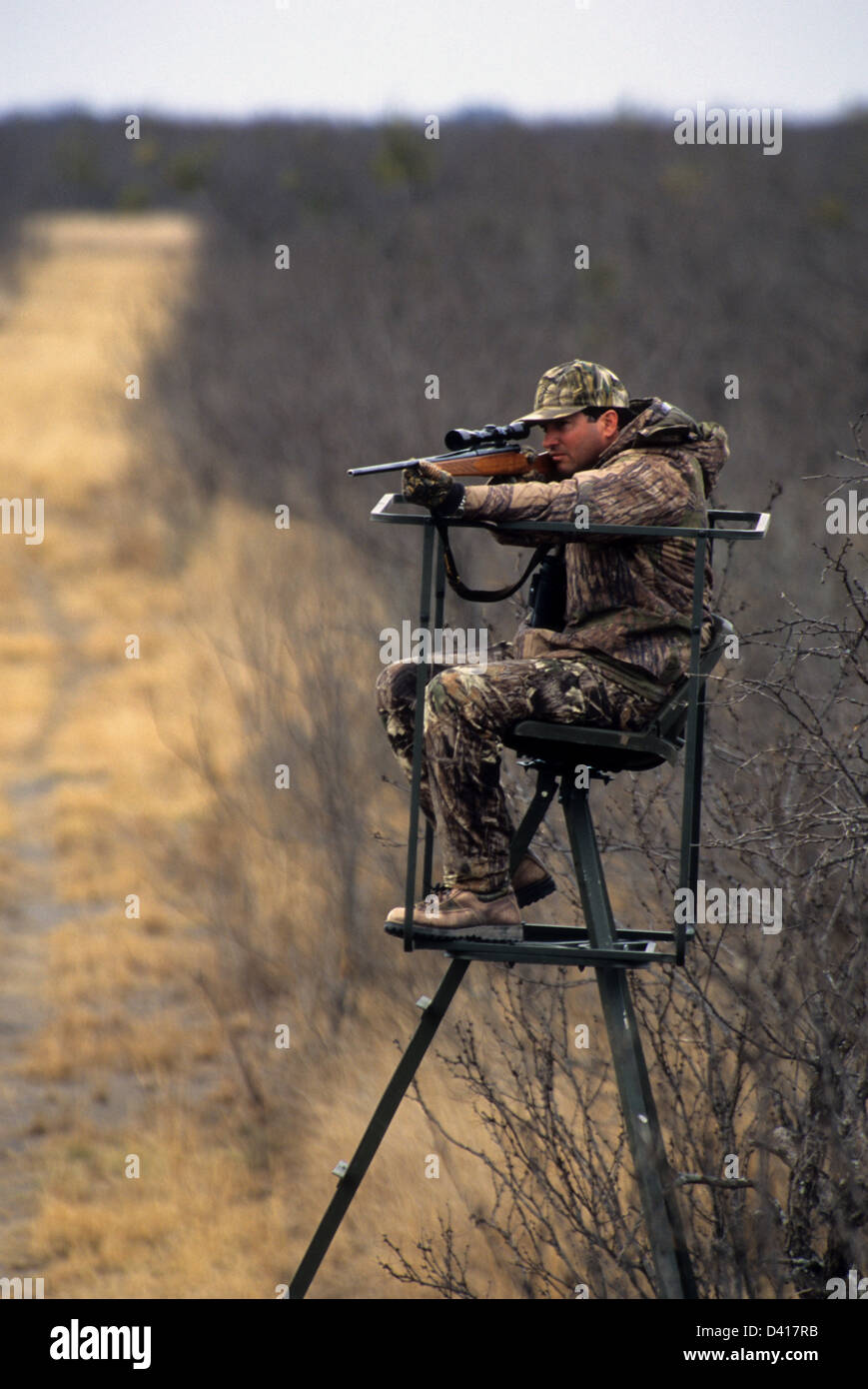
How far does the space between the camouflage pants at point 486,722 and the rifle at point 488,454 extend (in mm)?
452

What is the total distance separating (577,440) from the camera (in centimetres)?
370

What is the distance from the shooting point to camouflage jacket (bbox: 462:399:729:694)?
3467mm

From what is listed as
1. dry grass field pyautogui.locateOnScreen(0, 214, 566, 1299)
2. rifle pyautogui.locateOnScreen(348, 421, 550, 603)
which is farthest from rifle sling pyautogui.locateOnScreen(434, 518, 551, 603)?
dry grass field pyautogui.locateOnScreen(0, 214, 566, 1299)

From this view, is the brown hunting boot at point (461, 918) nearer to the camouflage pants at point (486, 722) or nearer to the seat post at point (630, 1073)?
the camouflage pants at point (486, 722)

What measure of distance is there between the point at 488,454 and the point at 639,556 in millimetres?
433

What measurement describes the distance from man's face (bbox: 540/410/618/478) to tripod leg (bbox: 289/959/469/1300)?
4.03ft

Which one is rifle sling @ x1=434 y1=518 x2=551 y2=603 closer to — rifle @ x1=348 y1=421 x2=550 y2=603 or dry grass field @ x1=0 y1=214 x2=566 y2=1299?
rifle @ x1=348 y1=421 x2=550 y2=603

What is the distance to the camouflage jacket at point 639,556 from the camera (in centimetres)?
347

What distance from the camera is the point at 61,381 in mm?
32312

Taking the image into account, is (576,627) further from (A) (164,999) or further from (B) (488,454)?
(A) (164,999)

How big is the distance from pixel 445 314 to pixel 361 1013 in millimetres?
16196

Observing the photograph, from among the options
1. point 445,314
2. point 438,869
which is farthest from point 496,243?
point 438,869

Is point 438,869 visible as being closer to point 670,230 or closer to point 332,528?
point 332,528

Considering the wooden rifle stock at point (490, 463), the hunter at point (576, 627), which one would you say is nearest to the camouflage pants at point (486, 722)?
the hunter at point (576, 627)
